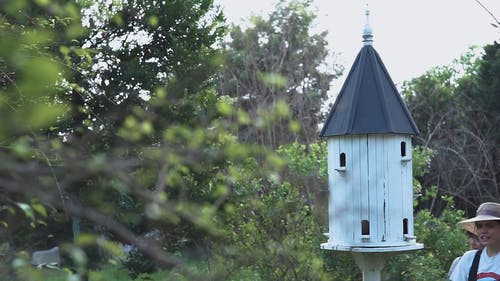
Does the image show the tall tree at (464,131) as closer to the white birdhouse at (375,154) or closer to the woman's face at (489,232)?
the white birdhouse at (375,154)

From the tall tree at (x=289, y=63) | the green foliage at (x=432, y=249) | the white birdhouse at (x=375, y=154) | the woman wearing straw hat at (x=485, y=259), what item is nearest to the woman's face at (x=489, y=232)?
the woman wearing straw hat at (x=485, y=259)

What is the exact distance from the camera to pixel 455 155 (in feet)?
53.8

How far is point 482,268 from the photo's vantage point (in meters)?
4.05

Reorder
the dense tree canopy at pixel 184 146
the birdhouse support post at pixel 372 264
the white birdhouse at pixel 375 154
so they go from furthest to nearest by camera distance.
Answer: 1. the birdhouse support post at pixel 372 264
2. the white birdhouse at pixel 375 154
3. the dense tree canopy at pixel 184 146

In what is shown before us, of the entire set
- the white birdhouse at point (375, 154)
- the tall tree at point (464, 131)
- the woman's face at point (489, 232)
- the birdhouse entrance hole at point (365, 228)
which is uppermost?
the tall tree at point (464, 131)

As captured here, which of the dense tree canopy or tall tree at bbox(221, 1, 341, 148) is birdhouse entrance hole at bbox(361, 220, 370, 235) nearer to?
the dense tree canopy

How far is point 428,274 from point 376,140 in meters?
1.37

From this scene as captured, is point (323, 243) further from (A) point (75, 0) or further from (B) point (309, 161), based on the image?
(A) point (75, 0)

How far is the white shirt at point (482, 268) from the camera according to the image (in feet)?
13.1

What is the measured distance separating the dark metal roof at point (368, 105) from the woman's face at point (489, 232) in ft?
10.2

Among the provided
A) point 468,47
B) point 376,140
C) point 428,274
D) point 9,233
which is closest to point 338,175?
point 376,140

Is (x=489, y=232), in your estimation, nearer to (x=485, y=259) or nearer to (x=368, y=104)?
(x=485, y=259)

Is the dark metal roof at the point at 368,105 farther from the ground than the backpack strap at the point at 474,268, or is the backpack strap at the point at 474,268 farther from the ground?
the dark metal roof at the point at 368,105

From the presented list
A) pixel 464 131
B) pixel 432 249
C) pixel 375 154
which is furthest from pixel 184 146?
pixel 464 131
